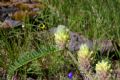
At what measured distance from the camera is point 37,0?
5.12 m

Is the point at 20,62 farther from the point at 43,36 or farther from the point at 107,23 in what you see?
the point at 43,36

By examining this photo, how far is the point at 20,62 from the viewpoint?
4.88ft

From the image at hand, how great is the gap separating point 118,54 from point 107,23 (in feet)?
0.99

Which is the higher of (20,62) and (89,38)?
(20,62)

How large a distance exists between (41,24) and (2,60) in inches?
44.7

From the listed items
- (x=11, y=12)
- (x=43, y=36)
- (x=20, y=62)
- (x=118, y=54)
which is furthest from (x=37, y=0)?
(x=20, y=62)

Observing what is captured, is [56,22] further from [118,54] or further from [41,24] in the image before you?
[118,54]

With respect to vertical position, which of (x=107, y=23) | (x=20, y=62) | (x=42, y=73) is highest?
(x=20, y=62)

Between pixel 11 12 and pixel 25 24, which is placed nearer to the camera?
pixel 25 24

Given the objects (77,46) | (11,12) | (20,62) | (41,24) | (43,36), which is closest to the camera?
(20,62)

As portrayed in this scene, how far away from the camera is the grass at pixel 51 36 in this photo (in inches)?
115

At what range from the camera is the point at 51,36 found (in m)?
3.43

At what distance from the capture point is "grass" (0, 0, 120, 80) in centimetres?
293

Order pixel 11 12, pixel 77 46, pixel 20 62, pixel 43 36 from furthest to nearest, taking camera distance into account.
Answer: pixel 11 12
pixel 43 36
pixel 77 46
pixel 20 62
